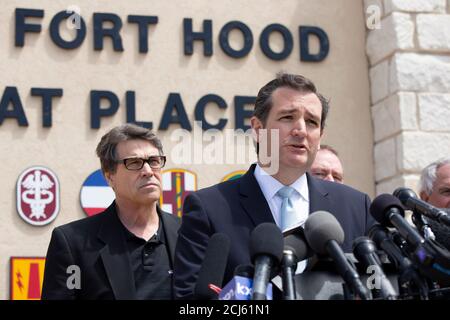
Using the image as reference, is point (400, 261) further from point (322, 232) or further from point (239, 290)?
point (239, 290)

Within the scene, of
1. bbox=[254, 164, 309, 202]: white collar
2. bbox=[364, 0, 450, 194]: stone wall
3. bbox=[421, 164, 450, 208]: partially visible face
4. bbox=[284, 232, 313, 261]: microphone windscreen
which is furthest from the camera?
bbox=[364, 0, 450, 194]: stone wall

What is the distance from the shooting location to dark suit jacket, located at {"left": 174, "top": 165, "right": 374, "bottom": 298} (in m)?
3.28

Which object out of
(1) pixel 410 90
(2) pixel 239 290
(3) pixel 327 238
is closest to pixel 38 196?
(1) pixel 410 90

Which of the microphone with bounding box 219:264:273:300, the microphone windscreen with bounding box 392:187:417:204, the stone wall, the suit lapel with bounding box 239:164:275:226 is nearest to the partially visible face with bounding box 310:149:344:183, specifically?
the suit lapel with bounding box 239:164:275:226

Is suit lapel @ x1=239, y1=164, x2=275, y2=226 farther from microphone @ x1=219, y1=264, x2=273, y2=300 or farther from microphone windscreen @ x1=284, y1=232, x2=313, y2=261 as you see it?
microphone @ x1=219, y1=264, x2=273, y2=300

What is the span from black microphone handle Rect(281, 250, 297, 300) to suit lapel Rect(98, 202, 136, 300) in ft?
5.54

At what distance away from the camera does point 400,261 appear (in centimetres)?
263

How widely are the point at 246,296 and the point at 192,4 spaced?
5.94 metres

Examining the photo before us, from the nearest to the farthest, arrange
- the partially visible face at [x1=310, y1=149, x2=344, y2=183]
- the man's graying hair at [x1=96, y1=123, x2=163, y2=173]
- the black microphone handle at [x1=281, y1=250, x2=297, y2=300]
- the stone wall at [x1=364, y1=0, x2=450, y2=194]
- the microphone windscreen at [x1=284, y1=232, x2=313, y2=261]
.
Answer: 1. the black microphone handle at [x1=281, y1=250, x2=297, y2=300]
2. the microphone windscreen at [x1=284, y1=232, x2=313, y2=261]
3. the man's graying hair at [x1=96, y1=123, x2=163, y2=173]
4. the partially visible face at [x1=310, y1=149, x2=344, y2=183]
5. the stone wall at [x1=364, y1=0, x2=450, y2=194]

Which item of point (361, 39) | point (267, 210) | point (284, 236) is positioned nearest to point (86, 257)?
point (267, 210)

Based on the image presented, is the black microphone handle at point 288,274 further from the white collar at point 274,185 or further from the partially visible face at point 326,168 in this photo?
the partially visible face at point 326,168

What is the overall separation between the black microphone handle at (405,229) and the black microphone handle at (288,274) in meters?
0.32

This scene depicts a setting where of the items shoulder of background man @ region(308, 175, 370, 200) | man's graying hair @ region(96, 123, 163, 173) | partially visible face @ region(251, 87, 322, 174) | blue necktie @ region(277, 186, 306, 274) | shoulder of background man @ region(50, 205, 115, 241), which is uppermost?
man's graying hair @ region(96, 123, 163, 173)
